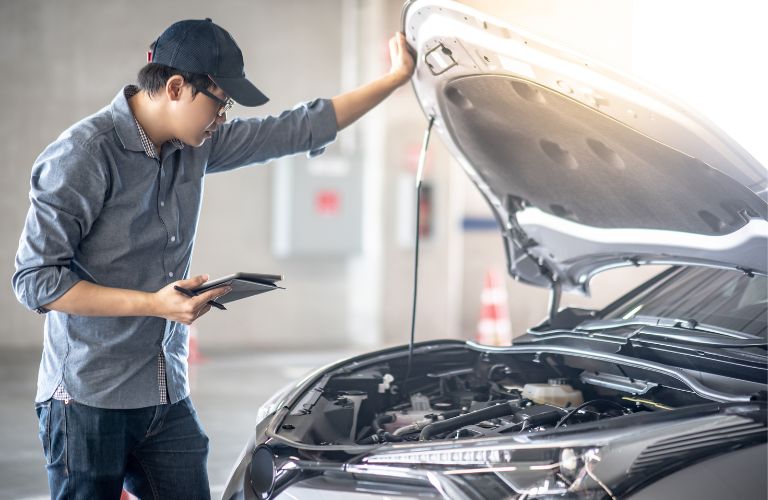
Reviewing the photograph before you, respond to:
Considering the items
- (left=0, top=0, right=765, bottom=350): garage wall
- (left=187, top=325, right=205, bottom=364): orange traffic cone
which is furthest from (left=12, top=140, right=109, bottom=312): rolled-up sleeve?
(left=0, top=0, right=765, bottom=350): garage wall

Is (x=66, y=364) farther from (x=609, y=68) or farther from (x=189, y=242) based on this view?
(x=609, y=68)

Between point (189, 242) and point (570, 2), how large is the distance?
876cm

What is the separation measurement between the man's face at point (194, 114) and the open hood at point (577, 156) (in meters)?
0.64

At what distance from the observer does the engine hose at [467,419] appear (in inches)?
92.7

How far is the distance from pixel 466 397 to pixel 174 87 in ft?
4.45

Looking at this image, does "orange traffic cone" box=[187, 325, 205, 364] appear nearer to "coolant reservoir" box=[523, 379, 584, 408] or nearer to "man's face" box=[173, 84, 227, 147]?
"coolant reservoir" box=[523, 379, 584, 408]

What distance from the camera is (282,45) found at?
8.91 metres

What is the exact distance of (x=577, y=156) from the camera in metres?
2.58

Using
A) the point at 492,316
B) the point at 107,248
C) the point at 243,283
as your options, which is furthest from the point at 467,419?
the point at 492,316

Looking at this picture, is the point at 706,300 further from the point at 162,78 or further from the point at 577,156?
the point at 162,78

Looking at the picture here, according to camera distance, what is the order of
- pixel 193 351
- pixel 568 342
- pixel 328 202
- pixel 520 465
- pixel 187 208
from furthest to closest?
1. pixel 328 202
2. pixel 193 351
3. pixel 568 342
4. pixel 187 208
5. pixel 520 465

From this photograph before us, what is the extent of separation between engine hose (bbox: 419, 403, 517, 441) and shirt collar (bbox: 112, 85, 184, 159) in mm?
1047

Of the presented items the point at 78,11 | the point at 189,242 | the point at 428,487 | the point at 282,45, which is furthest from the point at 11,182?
the point at 428,487

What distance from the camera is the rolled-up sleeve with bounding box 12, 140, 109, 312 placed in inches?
81.4
